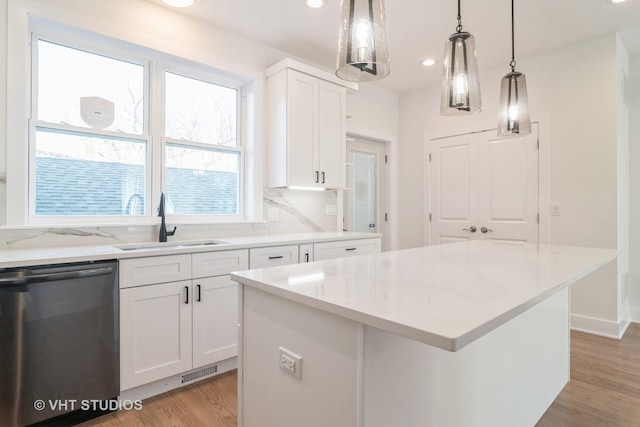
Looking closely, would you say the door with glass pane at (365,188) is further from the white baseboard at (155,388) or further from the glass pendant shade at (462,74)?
the white baseboard at (155,388)

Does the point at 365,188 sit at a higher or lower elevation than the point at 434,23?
lower

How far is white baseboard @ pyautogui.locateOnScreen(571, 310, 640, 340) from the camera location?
3201mm

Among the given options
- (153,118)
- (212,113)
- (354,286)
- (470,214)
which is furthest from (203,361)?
(470,214)

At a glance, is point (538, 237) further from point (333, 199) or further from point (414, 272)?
point (414, 272)

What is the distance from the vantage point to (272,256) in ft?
8.82

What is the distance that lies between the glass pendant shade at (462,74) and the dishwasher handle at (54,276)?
6.89 ft

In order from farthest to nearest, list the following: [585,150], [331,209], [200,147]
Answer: [331,209], [585,150], [200,147]

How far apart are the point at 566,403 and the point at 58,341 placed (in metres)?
2.96

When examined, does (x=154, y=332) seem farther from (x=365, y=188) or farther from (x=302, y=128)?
(x=365, y=188)

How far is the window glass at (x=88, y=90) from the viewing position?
234cm

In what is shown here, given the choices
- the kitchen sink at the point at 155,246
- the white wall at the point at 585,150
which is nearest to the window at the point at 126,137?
the kitchen sink at the point at 155,246

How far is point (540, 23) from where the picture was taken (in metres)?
3.02

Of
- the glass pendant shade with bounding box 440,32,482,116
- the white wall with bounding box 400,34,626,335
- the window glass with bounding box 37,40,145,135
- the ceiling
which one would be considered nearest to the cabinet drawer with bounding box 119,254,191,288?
the window glass with bounding box 37,40,145,135

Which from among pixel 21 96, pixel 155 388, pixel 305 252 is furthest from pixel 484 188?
pixel 21 96
